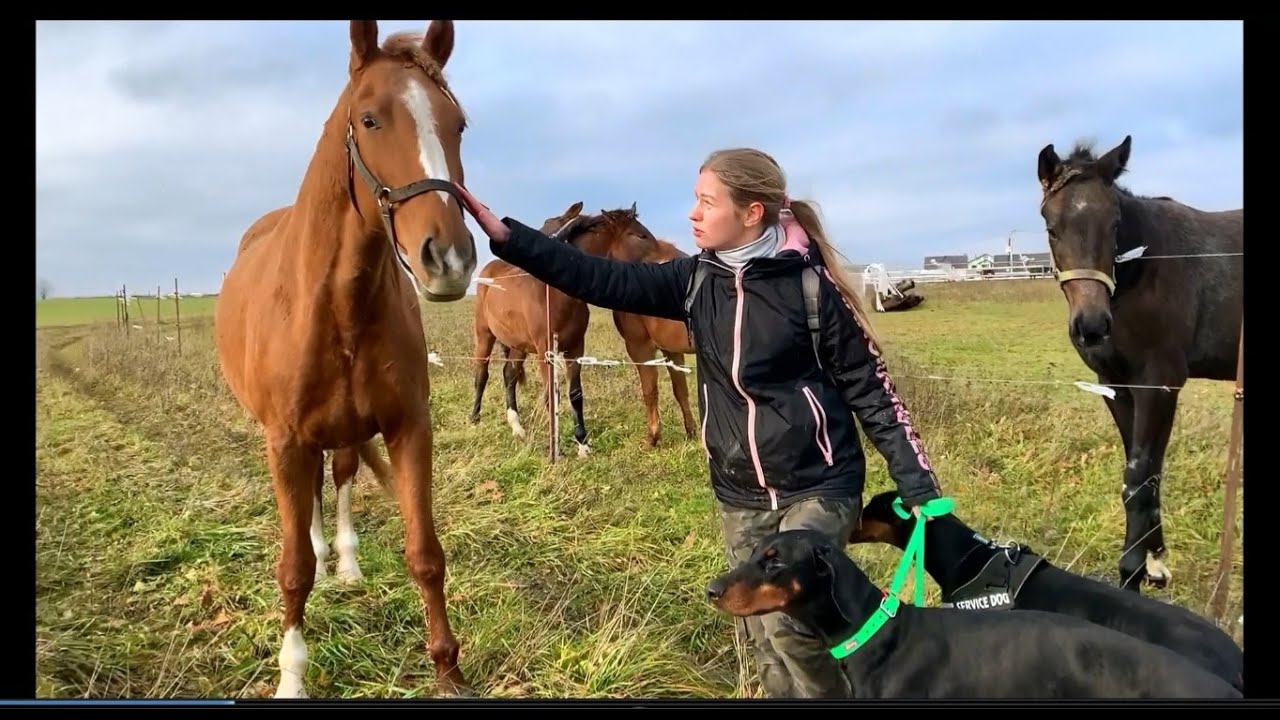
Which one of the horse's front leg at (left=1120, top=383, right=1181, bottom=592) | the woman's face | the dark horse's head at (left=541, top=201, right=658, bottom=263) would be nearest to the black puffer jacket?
the woman's face

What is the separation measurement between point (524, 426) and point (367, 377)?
17.5ft

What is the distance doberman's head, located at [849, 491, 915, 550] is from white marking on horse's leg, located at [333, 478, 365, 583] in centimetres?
270

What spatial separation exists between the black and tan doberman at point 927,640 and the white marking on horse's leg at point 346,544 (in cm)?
255

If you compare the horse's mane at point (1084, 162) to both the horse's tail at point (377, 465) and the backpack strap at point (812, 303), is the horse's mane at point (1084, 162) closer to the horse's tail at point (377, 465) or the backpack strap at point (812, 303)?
the backpack strap at point (812, 303)

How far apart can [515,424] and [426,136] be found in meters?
5.72

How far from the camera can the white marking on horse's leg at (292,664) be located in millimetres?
2836

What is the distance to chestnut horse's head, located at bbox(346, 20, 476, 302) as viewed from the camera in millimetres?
2115

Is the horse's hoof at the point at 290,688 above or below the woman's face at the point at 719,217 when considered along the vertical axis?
below

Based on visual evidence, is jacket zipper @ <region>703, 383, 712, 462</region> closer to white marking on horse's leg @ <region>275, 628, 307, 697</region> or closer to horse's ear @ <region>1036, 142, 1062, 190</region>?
white marking on horse's leg @ <region>275, 628, 307, 697</region>

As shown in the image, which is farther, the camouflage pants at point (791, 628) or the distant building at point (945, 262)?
the distant building at point (945, 262)

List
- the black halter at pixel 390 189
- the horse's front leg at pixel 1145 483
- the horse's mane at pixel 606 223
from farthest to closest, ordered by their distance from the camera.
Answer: the horse's mane at pixel 606 223, the horse's front leg at pixel 1145 483, the black halter at pixel 390 189

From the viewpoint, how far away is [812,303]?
2.22m

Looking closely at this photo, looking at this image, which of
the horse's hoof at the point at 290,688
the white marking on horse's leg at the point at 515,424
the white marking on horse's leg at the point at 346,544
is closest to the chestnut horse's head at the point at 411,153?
the horse's hoof at the point at 290,688

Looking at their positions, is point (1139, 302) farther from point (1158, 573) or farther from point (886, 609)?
point (886, 609)
